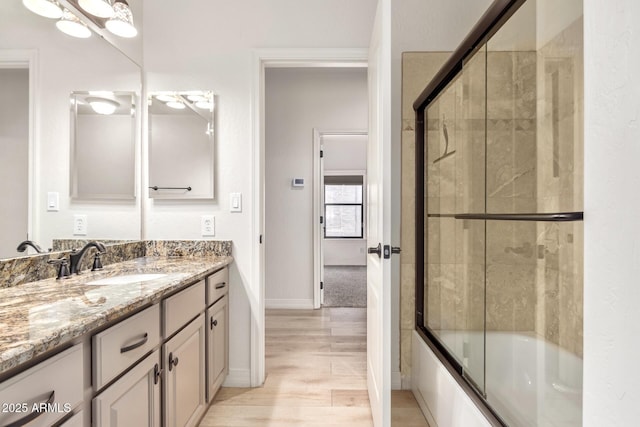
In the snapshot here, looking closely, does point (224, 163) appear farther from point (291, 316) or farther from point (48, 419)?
point (291, 316)

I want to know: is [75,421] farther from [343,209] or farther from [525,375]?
[343,209]

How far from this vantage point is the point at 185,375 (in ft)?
4.94

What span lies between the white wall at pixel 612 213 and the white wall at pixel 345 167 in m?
5.96

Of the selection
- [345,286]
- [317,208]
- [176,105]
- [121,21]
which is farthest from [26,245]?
[345,286]

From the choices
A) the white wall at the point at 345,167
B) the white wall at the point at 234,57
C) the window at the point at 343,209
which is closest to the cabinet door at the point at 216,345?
the white wall at the point at 234,57

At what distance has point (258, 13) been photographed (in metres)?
2.19

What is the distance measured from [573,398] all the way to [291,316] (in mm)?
2535

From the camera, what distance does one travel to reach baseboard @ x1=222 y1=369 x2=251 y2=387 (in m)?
2.17

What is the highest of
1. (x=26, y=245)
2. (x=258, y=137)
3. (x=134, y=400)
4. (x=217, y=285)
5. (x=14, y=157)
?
(x=258, y=137)

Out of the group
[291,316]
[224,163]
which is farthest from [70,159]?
[291,316]

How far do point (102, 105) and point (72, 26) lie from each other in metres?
0.41

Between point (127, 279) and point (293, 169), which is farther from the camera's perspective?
point (293, 169)

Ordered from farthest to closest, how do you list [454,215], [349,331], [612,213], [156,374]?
[349,331]
[454,215]
[156,374]
[612,213]

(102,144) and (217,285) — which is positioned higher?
(102,144)
